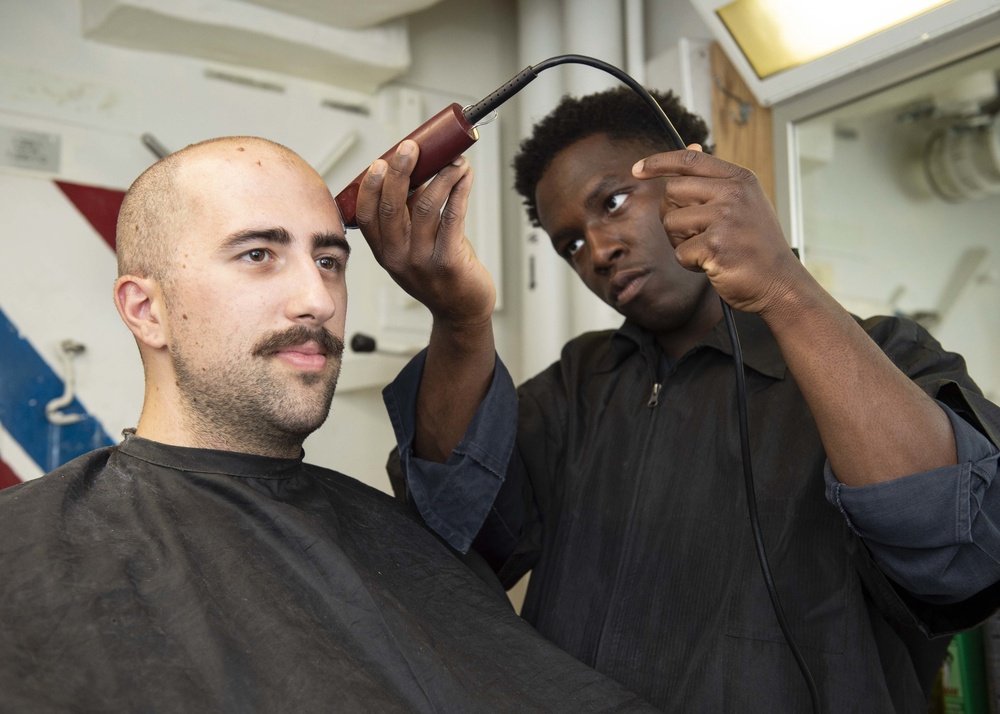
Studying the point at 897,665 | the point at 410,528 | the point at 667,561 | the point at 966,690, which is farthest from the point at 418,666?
the point at 966,690

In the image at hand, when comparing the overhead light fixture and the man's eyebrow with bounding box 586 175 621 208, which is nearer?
the man's eyebrow with bounding box 586 175 621 208

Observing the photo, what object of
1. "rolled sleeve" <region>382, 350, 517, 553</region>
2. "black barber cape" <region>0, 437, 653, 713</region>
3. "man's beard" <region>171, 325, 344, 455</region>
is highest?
"man's beard" <region>171, 325, 344, 455</region>

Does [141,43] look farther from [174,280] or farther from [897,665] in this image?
[897,665]

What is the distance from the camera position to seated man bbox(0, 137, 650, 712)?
1271mm

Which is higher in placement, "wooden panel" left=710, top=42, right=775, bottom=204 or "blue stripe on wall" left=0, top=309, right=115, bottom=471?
"wooden panel" left=710, top=42, right=775, bottom=204

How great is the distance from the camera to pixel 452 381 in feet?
6.17

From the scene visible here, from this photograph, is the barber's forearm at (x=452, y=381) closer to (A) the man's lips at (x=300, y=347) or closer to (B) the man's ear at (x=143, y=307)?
(A) the man's lips at (x=300, y=347)

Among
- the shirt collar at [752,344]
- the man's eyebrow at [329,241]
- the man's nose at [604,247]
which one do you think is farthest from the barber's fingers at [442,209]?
the shirt collar at [752,344]

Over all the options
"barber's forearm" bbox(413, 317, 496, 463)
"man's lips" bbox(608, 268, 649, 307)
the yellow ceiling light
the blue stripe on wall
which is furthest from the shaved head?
the yellow ceiling light

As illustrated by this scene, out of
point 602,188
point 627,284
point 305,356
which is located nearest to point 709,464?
point 627,284

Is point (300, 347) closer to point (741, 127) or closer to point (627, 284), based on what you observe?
point (627, 284)

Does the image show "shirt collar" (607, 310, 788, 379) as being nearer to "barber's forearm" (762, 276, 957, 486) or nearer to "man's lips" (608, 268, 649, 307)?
"man's lips" (608, 268, 649, 307)

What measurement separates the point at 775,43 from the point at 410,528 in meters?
1.79

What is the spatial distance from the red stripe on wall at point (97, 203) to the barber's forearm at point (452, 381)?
1.40 meters
